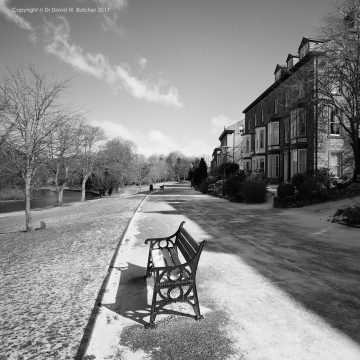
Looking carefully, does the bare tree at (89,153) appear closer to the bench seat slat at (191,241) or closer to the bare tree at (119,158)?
the bare tree at (119,158)

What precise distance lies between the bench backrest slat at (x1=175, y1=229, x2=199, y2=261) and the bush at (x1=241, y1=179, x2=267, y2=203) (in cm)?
1510

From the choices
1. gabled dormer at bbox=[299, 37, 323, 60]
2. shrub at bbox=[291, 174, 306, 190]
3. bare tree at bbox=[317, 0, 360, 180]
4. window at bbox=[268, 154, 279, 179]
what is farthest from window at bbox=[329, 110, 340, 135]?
shrub at bbox=[291, 174, 306, 190]

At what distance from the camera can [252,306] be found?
4402 mm

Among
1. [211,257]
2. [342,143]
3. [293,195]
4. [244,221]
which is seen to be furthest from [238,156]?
[211,257]

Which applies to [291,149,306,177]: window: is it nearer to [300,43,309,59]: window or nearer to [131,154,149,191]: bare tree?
[300,43,309,59]: window

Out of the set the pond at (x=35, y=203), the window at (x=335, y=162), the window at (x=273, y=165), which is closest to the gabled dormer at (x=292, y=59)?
the window at (x=273, y=165)

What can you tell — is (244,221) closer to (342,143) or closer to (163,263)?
(163,263)

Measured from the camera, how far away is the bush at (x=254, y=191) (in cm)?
2017

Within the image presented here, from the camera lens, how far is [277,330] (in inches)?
147

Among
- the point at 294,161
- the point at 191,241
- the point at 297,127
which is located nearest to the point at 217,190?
the point at 294,161

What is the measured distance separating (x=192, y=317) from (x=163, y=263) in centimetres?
125

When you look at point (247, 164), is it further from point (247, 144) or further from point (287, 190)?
point (287, 190)

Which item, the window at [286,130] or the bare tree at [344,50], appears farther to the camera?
the window at [286,130]

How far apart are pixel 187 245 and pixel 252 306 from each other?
4.74ft
